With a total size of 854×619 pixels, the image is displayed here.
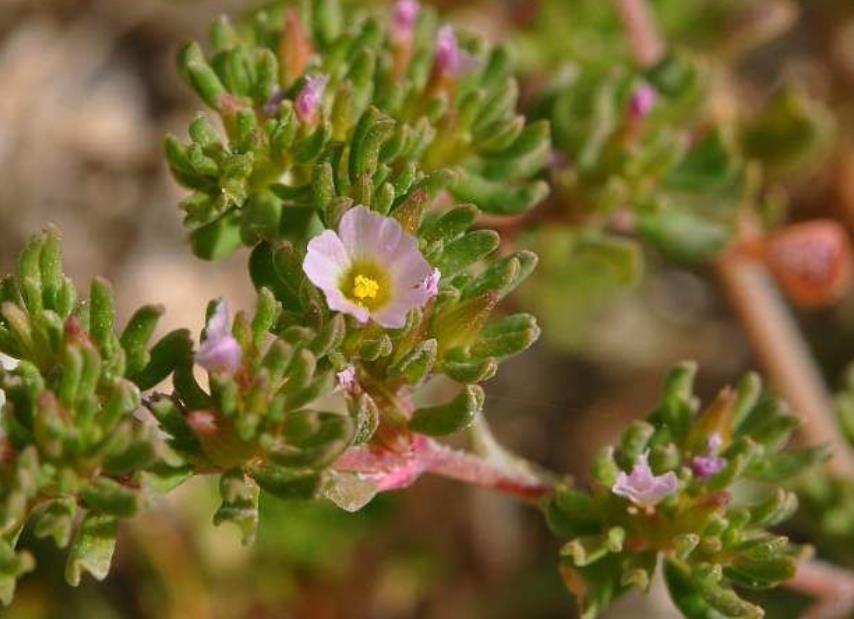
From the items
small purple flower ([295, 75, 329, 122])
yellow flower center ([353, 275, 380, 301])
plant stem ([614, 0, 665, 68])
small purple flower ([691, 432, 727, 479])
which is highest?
small purple flower ([295, 75, 329, 122])

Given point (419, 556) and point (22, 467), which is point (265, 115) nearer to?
point (22, 467)

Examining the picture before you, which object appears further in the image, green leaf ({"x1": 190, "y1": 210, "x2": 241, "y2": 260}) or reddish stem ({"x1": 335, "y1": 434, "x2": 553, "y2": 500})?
green leaf ({"x1": 190, "y1": 210, "x2": 241, "y2": 260})

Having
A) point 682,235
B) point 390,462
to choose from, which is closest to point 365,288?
point 390,462

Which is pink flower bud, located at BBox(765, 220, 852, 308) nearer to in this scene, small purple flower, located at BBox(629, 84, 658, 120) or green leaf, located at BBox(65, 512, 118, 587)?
small purple flower, located at BBox(629, 84, 658, 120)

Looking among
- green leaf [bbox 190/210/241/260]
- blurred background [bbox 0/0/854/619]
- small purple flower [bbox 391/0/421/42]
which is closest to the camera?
green leaf [bbox 190/210/241/260]

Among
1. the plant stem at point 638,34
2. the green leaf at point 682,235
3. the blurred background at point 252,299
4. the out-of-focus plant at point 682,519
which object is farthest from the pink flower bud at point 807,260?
the out-of-focus plant at point 682,519

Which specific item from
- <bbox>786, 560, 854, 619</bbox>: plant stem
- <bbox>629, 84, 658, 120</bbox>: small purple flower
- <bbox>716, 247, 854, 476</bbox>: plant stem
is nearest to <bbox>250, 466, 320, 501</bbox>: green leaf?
<bbox>786, 560, 854, 619</bbox>: plant stem

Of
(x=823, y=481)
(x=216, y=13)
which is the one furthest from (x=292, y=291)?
(x=216, y=13)

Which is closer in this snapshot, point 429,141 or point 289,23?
point 429,141
